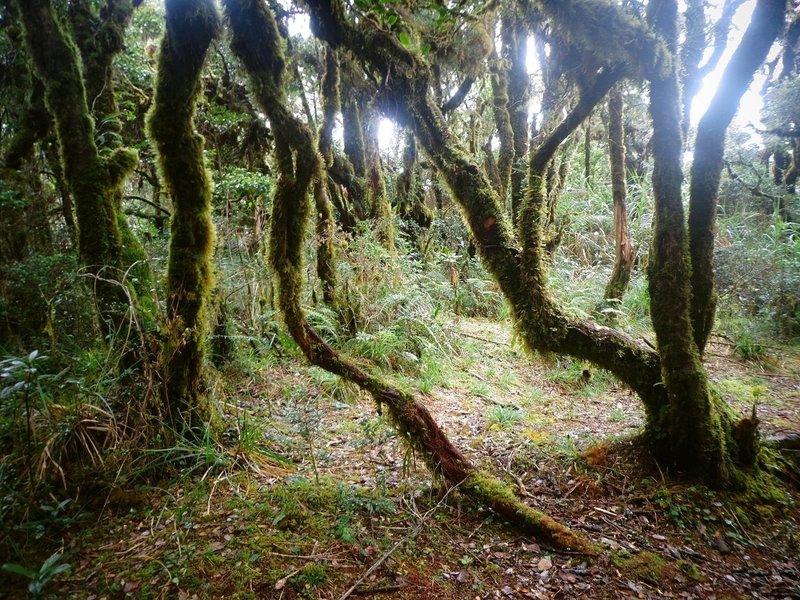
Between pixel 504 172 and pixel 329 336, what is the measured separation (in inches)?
204

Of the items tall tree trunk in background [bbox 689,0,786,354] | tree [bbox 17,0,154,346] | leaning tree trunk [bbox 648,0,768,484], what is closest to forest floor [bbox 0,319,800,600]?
leaning tree trunk [bbox 648,0,768,484]

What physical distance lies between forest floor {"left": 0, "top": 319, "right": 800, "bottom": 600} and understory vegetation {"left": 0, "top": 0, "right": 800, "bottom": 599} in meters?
0.02

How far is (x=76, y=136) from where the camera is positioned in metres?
3.64

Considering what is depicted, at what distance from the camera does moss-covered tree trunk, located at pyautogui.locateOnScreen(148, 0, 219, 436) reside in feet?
9.03

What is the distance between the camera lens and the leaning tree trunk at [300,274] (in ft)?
8.94

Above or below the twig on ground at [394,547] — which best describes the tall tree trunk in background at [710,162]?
above

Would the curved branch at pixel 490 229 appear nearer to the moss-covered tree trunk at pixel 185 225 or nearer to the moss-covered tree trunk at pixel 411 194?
the moss-covered tree trunk at pixel 185 225

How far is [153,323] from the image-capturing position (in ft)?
10.7

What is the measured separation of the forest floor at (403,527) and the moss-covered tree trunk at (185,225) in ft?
1.65

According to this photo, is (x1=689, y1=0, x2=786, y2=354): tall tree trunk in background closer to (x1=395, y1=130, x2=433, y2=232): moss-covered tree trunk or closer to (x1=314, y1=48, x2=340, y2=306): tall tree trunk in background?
(x1=314, y1=48, x2=340, y2=306): tall tree trunk in background

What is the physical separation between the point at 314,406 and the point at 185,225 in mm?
2323

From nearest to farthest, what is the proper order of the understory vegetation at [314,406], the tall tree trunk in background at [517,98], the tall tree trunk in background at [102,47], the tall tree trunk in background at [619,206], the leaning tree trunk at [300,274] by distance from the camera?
the understory vegetation at [314,406], the leaning tree trunk at [300,274], the tall tree trunk in background at [102,47], the tall tree trunk in background at [517,98], the tall tree trunk in background at [619,206]

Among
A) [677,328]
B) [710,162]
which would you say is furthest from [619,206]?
[677,328]

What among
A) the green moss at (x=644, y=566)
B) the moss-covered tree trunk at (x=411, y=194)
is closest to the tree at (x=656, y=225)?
the green moss at (x=644, y=566)
